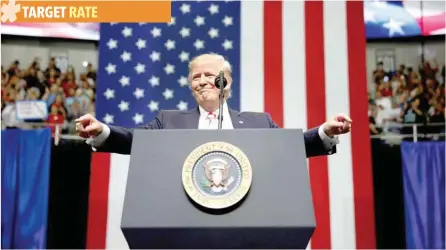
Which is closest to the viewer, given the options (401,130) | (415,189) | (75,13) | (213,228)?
(213,228)

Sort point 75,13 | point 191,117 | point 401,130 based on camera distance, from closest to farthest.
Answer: point 191,117 < point 75,13 < point 401,130

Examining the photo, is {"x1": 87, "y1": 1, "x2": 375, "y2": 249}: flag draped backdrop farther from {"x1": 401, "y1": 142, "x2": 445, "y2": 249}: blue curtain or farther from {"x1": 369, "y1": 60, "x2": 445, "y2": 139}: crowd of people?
{"x1": 369, "y1": 60, "x2": 445, "y2": 139}: crowd of people

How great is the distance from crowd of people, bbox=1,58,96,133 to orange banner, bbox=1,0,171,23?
1354mm

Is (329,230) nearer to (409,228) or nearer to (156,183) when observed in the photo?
(409,228)

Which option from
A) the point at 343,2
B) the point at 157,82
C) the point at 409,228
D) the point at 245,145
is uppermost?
the point at 343,2

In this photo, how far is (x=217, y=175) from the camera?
1.00m

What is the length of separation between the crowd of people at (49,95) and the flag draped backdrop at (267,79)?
1262 millimetres

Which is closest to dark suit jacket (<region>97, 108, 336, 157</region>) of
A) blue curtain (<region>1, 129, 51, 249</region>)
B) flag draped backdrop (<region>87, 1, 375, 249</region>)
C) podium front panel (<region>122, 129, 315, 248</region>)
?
podium front panel (<region>122, 129, 315, 248</region>)

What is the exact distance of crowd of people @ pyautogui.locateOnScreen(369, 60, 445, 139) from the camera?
4562 millimetres

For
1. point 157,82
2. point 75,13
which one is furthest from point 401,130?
point 75,13

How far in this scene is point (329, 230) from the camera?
3260 mm

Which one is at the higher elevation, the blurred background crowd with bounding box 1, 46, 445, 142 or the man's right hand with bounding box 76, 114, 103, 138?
the blurred background crowd with bounding box 1, 46, 445, 142

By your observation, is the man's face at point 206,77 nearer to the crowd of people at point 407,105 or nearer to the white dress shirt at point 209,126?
the white dress shirt at point 209,126

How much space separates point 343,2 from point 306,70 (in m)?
0.56
